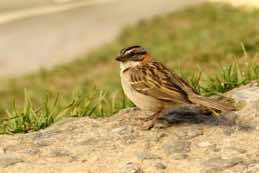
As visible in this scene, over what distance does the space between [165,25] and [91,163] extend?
11933 millimetres

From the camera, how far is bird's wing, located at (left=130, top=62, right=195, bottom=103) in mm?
6074

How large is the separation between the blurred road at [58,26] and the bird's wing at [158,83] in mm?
10412

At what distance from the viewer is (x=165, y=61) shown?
13.5 metres

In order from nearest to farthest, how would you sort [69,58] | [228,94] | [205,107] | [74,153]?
[74,153], [205,107], [228,94], [69,58]

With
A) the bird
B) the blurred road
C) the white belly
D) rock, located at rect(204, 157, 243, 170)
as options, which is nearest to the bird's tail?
the bird

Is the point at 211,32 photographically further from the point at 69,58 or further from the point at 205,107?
the point at 205,107

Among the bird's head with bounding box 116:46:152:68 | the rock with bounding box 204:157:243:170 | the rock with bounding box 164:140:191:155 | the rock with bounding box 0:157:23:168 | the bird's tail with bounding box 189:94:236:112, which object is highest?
the bird's head with bounding box 116:46:152:68

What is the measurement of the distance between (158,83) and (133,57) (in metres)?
0.38

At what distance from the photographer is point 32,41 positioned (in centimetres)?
1881

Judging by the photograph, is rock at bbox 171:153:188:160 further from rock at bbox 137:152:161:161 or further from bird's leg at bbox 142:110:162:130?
bird's leg at bbox 142:110:162:130

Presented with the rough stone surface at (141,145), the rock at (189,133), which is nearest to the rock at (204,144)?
the rough stone surface at (141,145)

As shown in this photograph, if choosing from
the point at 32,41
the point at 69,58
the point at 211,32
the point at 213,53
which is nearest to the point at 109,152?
the point at 213,53

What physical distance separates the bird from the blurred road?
10.3 metres

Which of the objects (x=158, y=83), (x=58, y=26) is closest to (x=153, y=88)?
(x=158, y=83)
